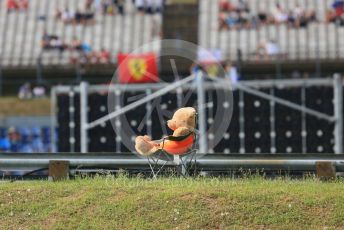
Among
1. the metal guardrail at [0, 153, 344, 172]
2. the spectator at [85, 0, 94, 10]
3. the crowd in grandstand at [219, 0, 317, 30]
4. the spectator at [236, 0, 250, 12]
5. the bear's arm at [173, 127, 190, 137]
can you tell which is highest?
the spectator at [85, 0, 94, 10]

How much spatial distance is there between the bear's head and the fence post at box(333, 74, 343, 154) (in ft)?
42.4

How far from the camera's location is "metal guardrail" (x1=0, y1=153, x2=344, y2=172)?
43.1 feet

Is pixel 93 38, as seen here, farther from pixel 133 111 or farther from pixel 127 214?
pixel 127 214

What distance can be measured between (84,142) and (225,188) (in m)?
14.5

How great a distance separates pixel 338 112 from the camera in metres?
25.4

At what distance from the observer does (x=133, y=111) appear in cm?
2547

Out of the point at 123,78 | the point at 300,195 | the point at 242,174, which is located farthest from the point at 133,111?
the point at 300,195

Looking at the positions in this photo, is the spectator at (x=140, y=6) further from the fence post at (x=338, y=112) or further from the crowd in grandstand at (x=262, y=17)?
the fence post at (x=338, y=112)

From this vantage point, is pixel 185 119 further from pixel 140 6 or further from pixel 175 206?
pixel 140 6

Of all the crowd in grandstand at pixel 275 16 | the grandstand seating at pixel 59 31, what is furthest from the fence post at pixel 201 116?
the crowd in grandstand at pixel 275 16

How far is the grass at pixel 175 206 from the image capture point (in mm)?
10956

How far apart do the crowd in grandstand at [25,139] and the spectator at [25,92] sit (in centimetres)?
464

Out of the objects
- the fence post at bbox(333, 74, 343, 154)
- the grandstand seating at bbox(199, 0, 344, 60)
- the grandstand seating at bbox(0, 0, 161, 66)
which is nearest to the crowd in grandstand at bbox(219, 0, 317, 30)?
the grandstand seating at bbox(199, 0, 344, 60)

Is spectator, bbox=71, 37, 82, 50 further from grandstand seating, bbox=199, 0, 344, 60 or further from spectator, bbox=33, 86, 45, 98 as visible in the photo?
grandstand seating, bbox=199, 0, 344, 60
